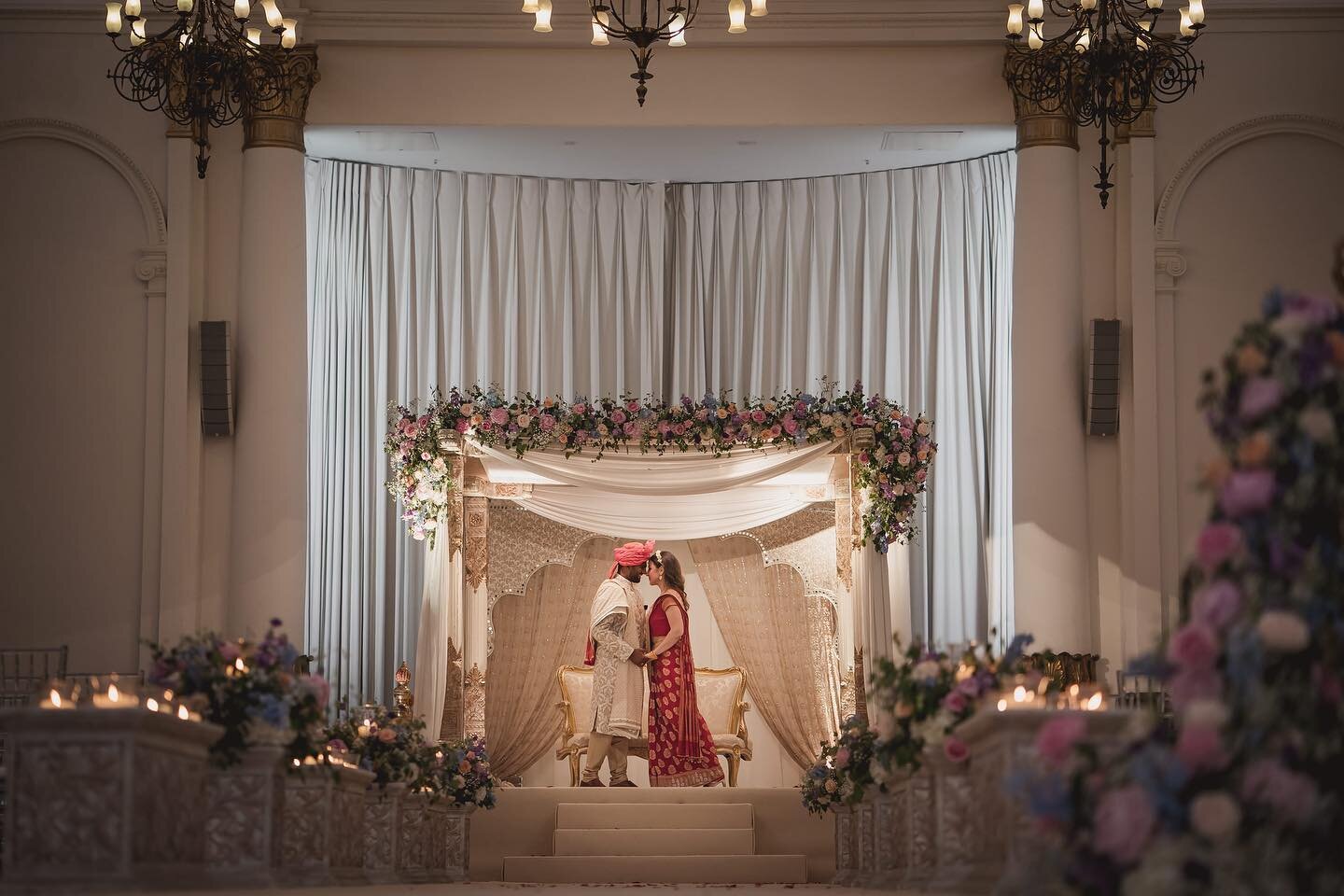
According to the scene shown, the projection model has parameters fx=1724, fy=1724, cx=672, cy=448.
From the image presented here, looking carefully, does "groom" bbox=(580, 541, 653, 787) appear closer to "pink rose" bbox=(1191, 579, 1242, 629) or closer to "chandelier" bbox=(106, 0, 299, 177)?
"chandelier" bbox=(106, 0, 299, 177)

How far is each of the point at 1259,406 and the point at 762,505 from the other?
9.05 m

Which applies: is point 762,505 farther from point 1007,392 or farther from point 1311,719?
point 1311,719

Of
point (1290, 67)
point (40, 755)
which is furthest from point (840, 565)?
point (40, 755)

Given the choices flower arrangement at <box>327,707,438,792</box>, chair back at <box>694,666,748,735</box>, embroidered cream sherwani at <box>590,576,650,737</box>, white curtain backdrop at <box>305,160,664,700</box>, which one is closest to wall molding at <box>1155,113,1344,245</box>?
white curtain backdrop at <box>305,160,664,700</box>

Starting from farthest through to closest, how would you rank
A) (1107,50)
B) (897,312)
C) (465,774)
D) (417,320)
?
(897,312)
(417,320)
(465,774)
(1107,50)

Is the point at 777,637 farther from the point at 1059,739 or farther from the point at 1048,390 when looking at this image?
the point at 1059,739

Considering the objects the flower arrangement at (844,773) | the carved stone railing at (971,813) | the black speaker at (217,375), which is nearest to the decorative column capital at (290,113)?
the black speaker at (217,375)

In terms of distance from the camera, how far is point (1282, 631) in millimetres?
3492

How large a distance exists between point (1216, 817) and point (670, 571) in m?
9.49

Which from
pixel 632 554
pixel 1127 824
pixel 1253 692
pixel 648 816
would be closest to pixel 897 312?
pixel 632 554

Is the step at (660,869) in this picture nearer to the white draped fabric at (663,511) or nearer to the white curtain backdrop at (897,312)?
the white draped fabric at (663,511)

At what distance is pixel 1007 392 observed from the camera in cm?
1451

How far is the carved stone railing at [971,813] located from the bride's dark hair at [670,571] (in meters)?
4.68

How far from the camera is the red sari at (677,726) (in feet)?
41.1
